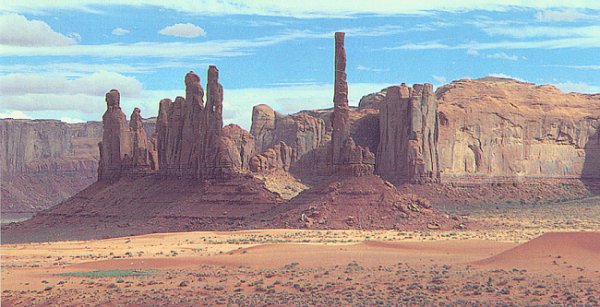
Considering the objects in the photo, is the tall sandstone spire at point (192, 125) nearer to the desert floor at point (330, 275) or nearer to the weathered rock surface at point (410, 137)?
the desert floor at point (330, 275)

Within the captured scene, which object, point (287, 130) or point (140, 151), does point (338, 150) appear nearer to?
point (140, 151)

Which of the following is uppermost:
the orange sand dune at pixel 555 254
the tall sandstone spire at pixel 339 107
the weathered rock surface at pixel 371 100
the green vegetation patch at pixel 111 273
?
the weathered rock surface at pixel 371 100

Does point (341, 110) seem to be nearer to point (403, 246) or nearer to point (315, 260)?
point (403, 246)

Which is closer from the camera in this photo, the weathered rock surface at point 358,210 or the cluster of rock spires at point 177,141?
the weathered rock surface at point 358,210

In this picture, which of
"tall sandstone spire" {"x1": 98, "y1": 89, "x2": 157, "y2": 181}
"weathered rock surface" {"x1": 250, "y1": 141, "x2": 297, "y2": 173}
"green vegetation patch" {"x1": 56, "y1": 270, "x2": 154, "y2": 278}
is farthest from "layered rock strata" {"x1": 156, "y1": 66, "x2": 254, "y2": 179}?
"green vegetation patch" {"x1": 56, "y1": 270, "x2": 154, "y2": 278}

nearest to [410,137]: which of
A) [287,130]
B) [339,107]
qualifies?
[287,130]

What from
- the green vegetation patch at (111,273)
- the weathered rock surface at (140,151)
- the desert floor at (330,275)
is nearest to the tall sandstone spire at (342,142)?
the desert floor at (330,275)
